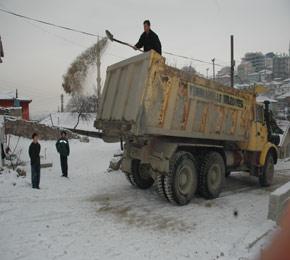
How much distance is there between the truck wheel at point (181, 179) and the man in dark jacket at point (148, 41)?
2.58m

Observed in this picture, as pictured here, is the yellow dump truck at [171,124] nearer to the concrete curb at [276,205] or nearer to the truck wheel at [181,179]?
the truck wheel at [181,179]

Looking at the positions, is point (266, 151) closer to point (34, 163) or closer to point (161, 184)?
point (161, 184)

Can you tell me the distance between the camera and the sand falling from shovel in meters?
36.1

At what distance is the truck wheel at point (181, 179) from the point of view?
7953 mm

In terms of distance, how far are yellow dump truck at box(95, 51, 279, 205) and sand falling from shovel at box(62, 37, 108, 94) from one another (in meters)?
27.2

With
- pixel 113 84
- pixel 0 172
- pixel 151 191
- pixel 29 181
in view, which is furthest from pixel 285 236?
pixel 0 172

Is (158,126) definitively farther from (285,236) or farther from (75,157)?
(75,157)

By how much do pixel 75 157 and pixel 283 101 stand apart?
44707 mm

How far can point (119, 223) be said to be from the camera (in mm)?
6652

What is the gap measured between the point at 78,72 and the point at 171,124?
32166 millimetres

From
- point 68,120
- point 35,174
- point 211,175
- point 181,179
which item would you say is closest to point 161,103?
point 181,179

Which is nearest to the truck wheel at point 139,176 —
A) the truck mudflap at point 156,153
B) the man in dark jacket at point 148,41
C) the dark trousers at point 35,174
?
the truck mudflap at point 156,153

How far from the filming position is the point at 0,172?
34.0 ft

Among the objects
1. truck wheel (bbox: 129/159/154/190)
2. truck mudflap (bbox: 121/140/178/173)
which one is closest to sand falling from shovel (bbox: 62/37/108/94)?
truck wheel (bbox: 129/159/154/190)
